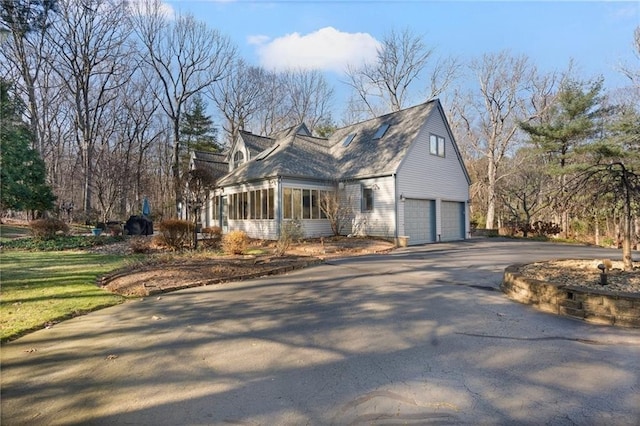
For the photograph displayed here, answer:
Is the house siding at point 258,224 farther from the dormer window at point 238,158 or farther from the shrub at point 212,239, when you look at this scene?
the dormer window at point 238,158

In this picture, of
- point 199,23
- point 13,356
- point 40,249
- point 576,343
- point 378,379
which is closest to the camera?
point 378,379

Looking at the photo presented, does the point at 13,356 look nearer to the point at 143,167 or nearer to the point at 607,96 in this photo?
the point at 607,96

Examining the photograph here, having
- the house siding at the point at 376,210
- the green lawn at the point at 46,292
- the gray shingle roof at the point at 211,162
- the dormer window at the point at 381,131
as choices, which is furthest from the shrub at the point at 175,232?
the gray shingle roof at the point at 211,162

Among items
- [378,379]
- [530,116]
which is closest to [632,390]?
[378,379]

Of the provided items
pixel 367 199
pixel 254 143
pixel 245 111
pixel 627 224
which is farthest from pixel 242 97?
pixel 627 224

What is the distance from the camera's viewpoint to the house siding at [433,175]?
17.3 metres

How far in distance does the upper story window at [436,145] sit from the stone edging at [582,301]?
13589 mm

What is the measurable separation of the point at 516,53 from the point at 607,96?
997cm

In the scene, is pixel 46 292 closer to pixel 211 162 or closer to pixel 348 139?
pixel 348 139

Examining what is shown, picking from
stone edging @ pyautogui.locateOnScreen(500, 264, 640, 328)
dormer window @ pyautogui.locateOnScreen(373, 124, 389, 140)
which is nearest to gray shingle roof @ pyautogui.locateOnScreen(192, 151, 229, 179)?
dormer window @ pyautogui.locateOnScreen(373, 124, 389, 140)

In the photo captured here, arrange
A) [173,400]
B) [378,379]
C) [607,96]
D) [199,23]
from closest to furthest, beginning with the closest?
[173,400] < [378,379] < [607,96] < [199,23]

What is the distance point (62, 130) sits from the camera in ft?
117

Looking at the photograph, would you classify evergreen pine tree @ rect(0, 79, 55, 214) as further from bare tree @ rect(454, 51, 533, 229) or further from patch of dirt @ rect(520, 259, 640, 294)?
bare tree @ rect(454, 51, 533, 229)

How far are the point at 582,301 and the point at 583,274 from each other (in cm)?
179
